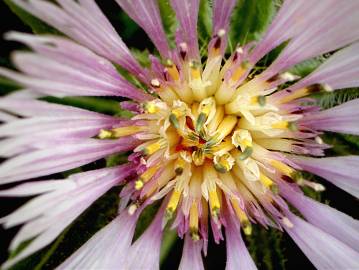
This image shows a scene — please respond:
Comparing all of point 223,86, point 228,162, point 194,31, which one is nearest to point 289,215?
point 228,162

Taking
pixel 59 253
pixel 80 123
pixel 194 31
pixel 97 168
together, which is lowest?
pixel 59 253

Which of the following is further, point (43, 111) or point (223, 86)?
point (223, 86)

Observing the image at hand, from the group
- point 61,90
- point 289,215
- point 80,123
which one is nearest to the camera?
point 61,90

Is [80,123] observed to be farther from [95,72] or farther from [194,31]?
[194,31]

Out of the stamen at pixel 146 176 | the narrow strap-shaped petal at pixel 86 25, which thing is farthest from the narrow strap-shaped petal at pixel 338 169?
the narrow strap-shaped petal at pixel 86 25

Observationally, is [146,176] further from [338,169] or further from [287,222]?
[338,169]

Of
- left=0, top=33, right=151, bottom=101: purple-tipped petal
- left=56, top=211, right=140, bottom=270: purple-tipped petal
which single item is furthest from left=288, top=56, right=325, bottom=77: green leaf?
left=56, top=211, right=140, bottom=270: purple-tipped petal

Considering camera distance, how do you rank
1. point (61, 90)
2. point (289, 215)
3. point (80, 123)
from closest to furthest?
point (61, 90)
point (80, 123)
point (289, 215)
